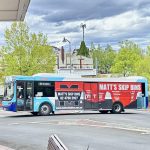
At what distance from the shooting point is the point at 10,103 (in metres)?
31.4

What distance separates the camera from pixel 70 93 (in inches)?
1304

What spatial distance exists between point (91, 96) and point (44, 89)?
3.77 m

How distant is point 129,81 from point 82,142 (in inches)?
768

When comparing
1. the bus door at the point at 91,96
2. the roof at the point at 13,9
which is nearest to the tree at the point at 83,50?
the bus door at the point at 91,96

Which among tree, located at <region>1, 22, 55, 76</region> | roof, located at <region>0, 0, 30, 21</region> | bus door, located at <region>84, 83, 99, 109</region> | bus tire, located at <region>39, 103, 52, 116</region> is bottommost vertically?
bus tire, located at <region>39, 103, 52, 116</region>

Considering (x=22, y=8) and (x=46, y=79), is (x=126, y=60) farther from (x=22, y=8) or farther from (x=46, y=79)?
(x=22, y=8)


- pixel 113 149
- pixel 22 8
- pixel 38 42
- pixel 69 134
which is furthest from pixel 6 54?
pixel 22 8

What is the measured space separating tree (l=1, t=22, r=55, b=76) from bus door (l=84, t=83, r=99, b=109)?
2051 centimetres

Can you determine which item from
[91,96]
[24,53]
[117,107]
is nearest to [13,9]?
[91,96]

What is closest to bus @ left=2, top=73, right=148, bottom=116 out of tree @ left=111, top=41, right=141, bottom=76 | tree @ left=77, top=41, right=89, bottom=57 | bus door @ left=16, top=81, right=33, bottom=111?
bus door @ left=16, top=81, right=33, bottom=111

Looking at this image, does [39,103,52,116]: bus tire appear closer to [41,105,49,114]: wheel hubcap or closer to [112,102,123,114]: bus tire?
[41,105,49,114]: wheel hubcap

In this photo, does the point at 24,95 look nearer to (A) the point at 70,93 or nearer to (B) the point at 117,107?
(A) the point at 70,93

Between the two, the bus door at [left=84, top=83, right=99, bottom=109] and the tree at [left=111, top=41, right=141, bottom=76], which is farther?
the tree at [left=111, top=41, right=141, bottom=76]

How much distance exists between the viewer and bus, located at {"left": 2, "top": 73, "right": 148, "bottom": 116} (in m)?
31.5
